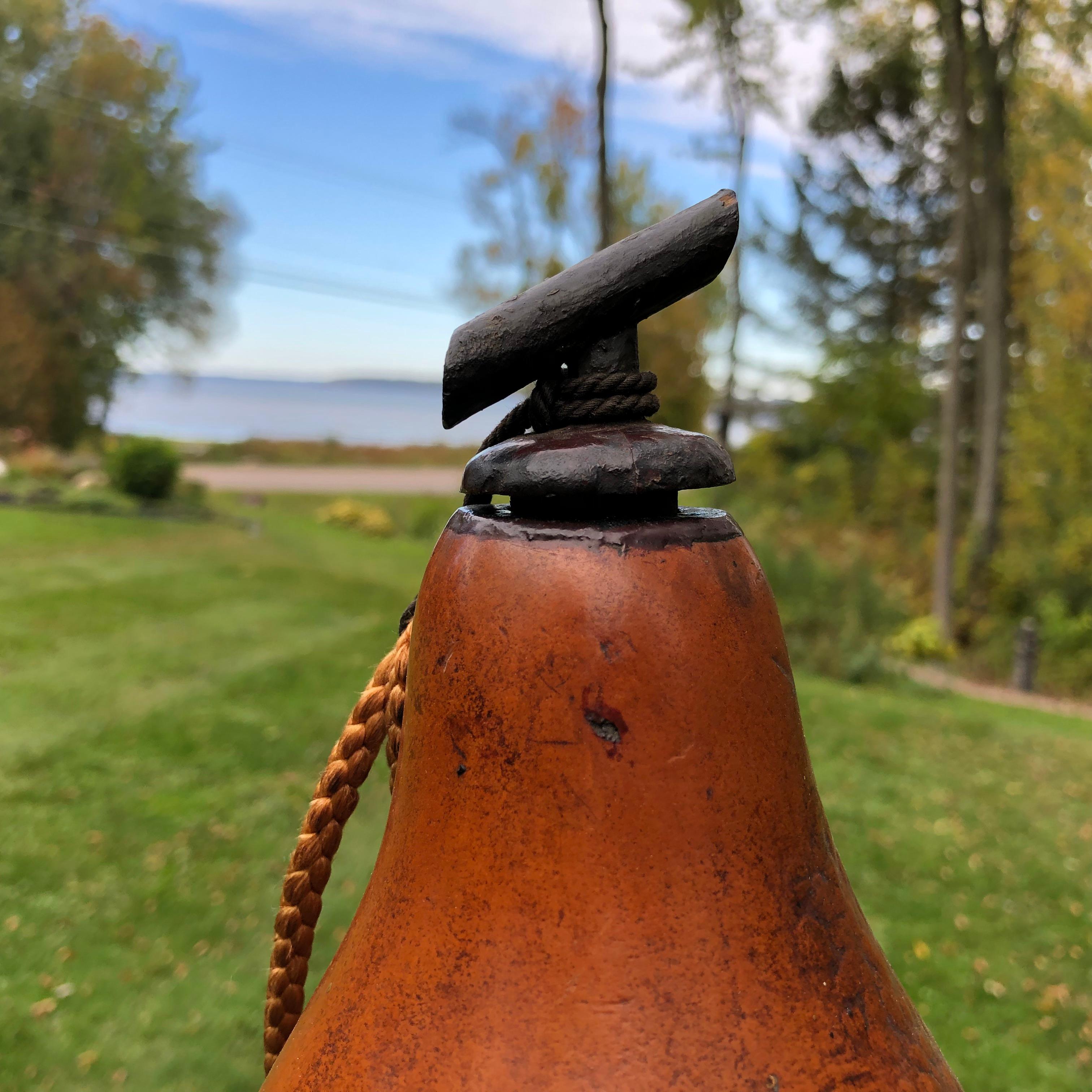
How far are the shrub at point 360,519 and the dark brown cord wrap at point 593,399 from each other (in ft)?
Answer: 42.8

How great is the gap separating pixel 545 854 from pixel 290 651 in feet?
16.0

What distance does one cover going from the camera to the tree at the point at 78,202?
55.1ft

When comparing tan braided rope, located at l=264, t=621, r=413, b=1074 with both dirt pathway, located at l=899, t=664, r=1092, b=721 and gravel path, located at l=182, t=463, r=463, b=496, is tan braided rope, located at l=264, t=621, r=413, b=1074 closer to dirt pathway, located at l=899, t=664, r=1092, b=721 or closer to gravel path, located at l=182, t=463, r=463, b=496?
dirt pathway, located at l=899, t=664, r=1092, b=721

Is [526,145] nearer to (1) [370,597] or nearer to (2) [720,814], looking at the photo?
(1) [370,597]

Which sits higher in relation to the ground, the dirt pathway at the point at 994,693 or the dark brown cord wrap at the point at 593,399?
the dark brown cord wrap at the point at 593,399

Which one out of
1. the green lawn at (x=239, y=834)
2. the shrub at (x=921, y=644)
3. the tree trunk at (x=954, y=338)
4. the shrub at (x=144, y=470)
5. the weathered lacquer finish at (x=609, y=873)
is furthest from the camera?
the shrub at (x=144, y=470)

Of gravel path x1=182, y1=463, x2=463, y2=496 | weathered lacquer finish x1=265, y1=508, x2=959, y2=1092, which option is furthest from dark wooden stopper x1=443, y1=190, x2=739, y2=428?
gravel path x1=182, y1=463, x2=463, y2=496

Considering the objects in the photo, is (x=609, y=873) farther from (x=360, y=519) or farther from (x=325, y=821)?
(x=360, y=519)

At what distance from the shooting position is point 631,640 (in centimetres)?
72

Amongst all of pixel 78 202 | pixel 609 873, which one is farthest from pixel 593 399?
pixel 78 202

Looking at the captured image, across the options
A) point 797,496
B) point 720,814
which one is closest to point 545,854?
point 720,814

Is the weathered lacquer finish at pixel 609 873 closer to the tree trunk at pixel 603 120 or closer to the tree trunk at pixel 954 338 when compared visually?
the tree trunk at pixel 603 120

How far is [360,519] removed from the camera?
14.8 meters

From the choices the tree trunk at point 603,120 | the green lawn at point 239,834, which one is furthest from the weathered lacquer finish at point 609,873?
the tree trunk at point 603,120
